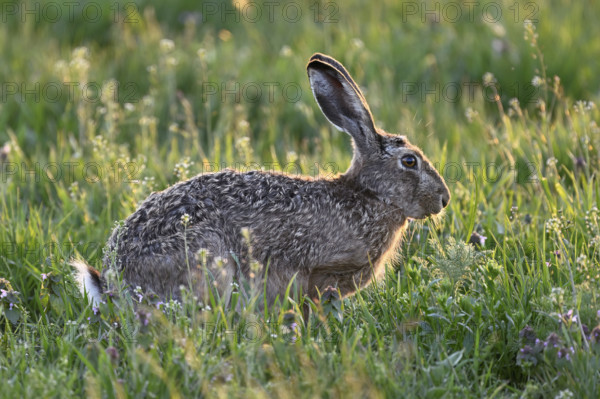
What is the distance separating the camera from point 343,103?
5.23 meters

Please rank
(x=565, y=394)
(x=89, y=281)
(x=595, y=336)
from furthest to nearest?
(x=89, y=281) < (x=595, y=336) < (x=565, y=394)

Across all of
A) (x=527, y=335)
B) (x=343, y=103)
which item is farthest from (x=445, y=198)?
(x=527, y=335)

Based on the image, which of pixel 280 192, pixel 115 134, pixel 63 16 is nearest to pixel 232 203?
pixel 280 192

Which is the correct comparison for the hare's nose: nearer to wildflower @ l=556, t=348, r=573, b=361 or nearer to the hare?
the hare

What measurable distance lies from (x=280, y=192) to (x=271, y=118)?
9.41 ft

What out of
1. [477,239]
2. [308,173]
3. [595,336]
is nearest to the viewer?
[595,336]

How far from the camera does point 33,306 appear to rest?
16.4 ft

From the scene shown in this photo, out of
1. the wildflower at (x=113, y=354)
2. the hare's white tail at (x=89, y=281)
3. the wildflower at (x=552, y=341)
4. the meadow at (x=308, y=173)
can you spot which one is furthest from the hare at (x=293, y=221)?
the wildflower at (x=552, y=341)

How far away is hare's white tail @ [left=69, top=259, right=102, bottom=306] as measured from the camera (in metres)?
4.59

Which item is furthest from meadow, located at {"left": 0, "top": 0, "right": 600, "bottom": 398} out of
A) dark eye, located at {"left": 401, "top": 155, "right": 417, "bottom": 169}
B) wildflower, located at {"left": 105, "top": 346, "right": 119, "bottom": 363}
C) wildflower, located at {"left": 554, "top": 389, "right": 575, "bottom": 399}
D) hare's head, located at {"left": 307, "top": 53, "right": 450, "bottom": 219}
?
dark eye, located at {"left": 401, "top": 155, "right": 417, "bottom": 169}

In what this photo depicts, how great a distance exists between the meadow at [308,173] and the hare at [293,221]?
0.55 feet

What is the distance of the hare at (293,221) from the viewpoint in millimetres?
4508

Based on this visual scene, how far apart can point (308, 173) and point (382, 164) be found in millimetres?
1245

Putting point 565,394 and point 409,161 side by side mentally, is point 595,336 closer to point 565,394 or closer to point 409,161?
Answer: point 565,394
